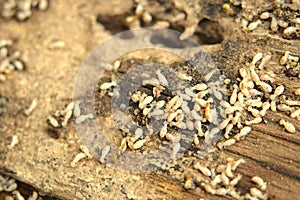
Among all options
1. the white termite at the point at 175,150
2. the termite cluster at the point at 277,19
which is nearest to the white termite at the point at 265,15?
the termite cluster at the point at 277,19

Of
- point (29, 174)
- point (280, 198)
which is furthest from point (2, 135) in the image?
point (280, 198)

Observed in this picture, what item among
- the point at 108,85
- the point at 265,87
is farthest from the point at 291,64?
the point at 108,85

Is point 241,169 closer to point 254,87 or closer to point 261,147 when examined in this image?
point 261,147

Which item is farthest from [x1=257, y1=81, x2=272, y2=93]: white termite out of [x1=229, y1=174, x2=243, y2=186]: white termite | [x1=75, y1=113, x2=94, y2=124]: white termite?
[x1=75, y1=113, x2=94, y2=124]: white termite

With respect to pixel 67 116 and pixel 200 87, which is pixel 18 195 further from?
pixel 200 87

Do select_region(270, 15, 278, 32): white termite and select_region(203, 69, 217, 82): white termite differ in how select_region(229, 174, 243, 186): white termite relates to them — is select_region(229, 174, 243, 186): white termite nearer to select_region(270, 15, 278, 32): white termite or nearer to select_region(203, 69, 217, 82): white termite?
select_region(203, 69, 217, 82): white termite

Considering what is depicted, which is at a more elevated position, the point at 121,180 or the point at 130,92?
the point at 130,92
